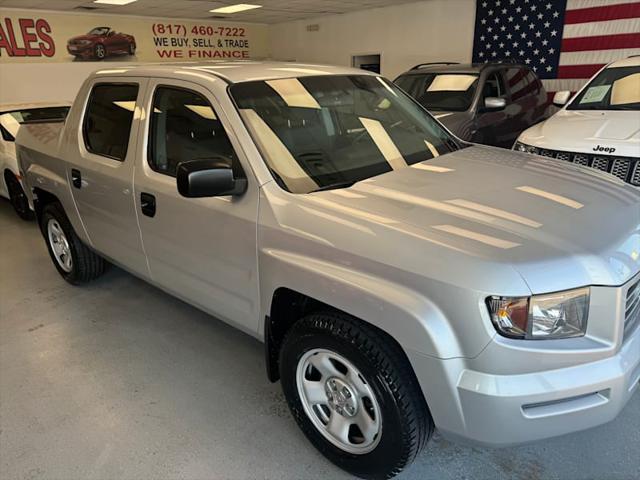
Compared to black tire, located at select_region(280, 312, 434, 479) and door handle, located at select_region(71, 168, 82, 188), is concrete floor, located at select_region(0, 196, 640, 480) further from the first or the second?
door handle, located at select_region(71, 168, 82, 188)

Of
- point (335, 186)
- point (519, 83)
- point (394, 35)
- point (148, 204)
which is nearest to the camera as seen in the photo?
point (335, 186)

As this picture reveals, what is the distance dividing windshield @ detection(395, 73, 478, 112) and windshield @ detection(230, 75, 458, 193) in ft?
12.8

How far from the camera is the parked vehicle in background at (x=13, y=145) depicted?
223 inches

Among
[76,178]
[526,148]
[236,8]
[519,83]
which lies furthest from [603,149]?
[236,8]

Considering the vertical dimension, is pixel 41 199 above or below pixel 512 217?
below

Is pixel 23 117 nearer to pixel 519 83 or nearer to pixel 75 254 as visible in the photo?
pixel 75 254

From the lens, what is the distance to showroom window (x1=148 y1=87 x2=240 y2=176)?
7.40ft

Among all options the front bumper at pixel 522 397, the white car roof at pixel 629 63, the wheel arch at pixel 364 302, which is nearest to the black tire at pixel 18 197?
the wheel arch at pixel 364 302

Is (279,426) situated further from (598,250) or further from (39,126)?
(39,126)

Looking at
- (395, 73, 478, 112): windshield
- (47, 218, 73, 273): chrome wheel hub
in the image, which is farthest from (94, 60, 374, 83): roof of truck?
(395, 73, 478, 112): windshield

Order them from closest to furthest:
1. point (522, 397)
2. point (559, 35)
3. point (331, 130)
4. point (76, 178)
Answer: point (522, 397) < point (331, 130) < point (76, 178) < point (559, 35)

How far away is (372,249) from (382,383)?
0.48 m

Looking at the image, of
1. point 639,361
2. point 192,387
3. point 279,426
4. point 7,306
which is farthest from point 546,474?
point 7,306

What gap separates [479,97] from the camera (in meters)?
6.32
